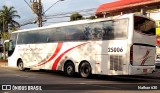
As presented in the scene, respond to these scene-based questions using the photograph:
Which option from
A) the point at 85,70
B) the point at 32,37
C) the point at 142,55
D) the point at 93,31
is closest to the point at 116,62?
the point at 142,55

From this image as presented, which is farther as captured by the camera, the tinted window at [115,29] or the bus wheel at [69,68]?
the bus wheel at [69,68]

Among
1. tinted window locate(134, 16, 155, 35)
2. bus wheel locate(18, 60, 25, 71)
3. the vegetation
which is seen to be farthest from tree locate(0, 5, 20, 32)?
tinted window locate(134, 16, 155, 35)

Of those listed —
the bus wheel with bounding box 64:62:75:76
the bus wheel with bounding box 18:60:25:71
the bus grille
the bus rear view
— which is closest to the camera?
the bus rear view

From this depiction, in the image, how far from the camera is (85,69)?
72.3 ft

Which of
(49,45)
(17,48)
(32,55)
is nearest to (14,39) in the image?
(17,48)

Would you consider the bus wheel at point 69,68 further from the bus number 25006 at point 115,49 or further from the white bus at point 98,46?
the bus number 25006 at point 115,49

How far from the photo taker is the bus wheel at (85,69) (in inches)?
853

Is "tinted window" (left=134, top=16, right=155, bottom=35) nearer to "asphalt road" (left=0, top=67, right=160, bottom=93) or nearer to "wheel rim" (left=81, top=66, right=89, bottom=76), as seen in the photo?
"asphalt road" (left=0, top=67, right=160, bottom=93)

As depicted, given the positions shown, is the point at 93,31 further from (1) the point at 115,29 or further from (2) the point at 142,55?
(2) the point at 142,55

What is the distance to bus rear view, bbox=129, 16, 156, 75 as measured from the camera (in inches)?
754

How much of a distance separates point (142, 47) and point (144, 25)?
1.22 meters

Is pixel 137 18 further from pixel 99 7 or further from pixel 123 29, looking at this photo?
pixel 99 7

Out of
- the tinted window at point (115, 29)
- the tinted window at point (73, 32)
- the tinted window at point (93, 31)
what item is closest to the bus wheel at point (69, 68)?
the tinted window at point (73, 32)

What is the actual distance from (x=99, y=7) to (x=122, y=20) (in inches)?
1230
